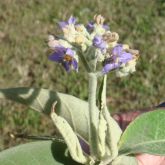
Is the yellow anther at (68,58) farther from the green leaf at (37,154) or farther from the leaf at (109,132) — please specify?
the green leaf at (37,154)

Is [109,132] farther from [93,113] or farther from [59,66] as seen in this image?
[59,66]

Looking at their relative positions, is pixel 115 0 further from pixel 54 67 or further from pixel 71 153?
pixel 71 153

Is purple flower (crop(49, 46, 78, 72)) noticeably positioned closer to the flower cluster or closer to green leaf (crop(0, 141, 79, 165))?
the flower cluster

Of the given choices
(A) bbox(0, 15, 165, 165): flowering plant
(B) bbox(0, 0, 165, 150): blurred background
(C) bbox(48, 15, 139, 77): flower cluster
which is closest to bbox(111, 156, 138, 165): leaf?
(A) bbox(0, 15, 165, 165): flowering plant

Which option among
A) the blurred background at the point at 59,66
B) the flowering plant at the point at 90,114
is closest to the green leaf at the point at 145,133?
the flowering plant at the point at 90,114

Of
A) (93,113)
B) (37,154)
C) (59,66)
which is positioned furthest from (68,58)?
(59,66)

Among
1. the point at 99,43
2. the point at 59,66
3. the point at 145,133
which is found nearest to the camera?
the point at 99,43

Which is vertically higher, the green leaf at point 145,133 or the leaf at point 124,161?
the green leaf at point 145,133

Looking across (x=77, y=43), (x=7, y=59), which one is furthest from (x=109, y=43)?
(x=7, y=59)
